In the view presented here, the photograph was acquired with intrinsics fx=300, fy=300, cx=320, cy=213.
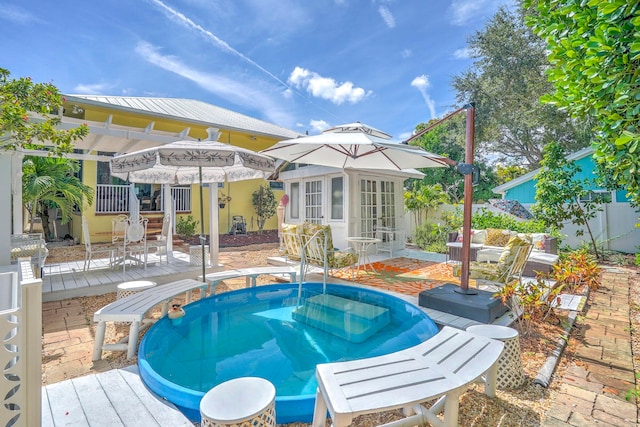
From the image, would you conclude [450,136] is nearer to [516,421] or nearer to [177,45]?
[177,45]

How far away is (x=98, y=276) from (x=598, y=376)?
7600 mm

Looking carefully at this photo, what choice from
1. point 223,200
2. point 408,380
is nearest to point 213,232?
point 408,380

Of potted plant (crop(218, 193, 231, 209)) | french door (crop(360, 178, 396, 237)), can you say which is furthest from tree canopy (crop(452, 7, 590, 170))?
potted plant (crop(218, 193, 231, 209))

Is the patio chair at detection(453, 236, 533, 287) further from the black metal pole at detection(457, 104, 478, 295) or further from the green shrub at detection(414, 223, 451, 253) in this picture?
the green shrub at detection(414, 223, 451, 253)

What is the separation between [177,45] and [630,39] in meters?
11.4

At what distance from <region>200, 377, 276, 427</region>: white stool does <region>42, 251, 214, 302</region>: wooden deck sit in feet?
15.8

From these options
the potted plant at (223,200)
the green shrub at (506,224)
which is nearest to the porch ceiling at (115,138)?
the potted plant at (223,200)

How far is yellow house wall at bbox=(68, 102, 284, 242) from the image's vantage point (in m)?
10.7

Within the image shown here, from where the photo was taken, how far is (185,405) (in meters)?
2.28

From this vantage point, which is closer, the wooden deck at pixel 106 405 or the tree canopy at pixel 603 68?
the tree canopy at pixel 603 68

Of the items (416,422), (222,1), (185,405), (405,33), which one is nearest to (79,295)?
(185,405)

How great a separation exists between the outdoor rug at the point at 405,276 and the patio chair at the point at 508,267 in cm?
116

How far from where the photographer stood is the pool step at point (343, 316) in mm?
3963

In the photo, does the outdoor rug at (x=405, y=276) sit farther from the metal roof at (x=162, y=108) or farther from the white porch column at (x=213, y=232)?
the metal roof at (x=162, y=108)
